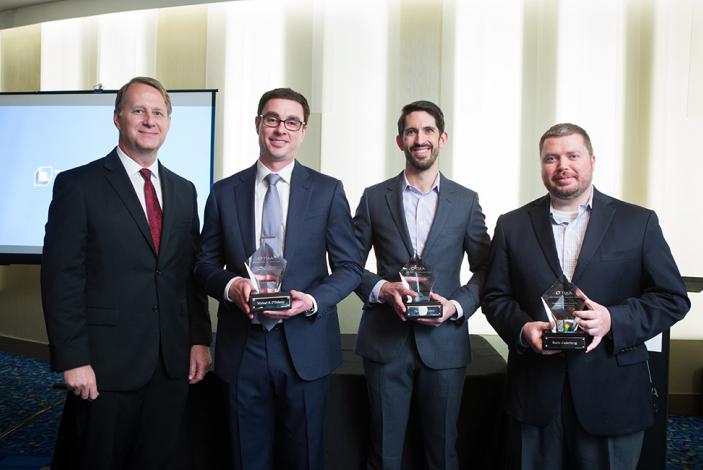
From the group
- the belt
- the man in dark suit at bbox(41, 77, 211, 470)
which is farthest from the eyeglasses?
the belt

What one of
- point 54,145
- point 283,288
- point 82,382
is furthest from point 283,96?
point 54,145

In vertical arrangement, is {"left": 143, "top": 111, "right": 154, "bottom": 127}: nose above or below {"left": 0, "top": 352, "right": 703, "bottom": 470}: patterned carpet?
Result: above

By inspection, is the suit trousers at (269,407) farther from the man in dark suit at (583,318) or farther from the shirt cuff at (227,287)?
the man in dark suit at (583,318)

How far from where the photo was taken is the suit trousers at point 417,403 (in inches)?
87.2

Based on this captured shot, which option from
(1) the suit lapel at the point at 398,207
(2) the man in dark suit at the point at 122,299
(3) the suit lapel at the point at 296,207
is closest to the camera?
(2) the man in dark suit at the point at 122,299

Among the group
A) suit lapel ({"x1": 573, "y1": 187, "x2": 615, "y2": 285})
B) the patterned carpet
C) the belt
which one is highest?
suit lapel ({"x1": 573, "y1": 187, "x2": 615, "y2": 285})

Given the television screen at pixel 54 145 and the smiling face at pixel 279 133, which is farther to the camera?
the television screen at pixel 54 145

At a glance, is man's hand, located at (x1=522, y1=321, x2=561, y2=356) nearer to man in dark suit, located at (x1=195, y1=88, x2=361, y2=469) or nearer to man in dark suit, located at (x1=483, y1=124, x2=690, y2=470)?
man in dark suit, located at (x1=483, y1=124, x2=690, y2=470)

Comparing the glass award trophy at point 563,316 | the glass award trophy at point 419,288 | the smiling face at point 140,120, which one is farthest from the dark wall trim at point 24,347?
the glass award trophy at point 563,316

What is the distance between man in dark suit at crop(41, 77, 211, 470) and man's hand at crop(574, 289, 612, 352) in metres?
1.46

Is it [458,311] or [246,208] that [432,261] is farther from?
[246,208]

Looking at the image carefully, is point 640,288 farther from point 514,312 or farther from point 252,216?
point 252,216

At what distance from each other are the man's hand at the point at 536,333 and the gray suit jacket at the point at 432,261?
→ 404 millimetres

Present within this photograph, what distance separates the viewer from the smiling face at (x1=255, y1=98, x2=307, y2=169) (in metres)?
2.07
